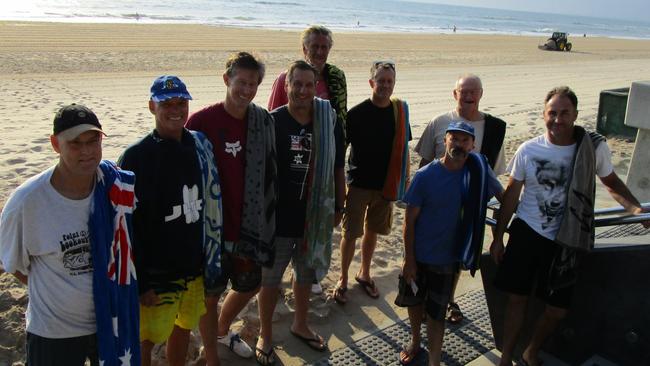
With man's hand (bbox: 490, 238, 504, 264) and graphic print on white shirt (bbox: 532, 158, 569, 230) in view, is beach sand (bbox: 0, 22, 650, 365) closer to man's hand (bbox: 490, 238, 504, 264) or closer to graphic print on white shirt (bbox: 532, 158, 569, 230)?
man's hand (bbox: 490, 238, 504, 264)

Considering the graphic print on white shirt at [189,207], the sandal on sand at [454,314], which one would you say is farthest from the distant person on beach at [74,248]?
the sandal on sand at [454,314]

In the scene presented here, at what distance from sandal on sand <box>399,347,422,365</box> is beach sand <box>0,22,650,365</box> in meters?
0.43

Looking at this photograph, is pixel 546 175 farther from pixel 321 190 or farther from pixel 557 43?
pixel 557 43

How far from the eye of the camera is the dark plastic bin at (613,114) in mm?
8453

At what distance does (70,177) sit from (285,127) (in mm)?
1490

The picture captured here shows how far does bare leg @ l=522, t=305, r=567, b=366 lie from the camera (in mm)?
3414

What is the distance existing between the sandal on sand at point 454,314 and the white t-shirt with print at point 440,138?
111 centimetres

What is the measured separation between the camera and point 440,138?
13.7 feet

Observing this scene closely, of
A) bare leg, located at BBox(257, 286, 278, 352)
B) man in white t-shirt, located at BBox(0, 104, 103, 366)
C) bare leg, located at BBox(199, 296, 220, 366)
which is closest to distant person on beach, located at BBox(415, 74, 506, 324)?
bare leg, located at BBox(257, 286, 278, 352)

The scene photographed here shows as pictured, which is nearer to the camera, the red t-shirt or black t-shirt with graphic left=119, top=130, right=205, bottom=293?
black t-shirt with graphic left=119, top=130, right=205, bottom=293

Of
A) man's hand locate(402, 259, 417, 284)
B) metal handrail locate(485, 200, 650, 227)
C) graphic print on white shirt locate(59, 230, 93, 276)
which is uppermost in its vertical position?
graphic print on white shirt locate(59, 230, 93, 276)

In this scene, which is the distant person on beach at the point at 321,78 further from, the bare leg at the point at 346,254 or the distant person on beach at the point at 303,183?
the bare leg at the point at 346,254

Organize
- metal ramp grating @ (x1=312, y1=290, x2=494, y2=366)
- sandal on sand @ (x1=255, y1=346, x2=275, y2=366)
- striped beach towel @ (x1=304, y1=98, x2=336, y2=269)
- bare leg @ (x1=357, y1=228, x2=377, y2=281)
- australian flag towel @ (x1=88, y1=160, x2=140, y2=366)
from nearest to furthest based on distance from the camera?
australian flag towel @ (x1=88, y1=160, x2=140, y2=366) < striped beach towel @ (x1=304, y1=98, x2=336, y2=269) < sandal on sand @ (x1=255, y1=346, x2=275, y2=366) < metal ramp grating @ (x1=312, y1=290, x2=494, y2=366) < bare leg @ (x1=357, y1=228, x2=377, y2=281)

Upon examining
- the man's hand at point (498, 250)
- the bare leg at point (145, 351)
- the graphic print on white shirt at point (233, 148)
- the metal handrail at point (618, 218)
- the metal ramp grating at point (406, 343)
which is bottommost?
the metal ramp grating at point (406, 343)
